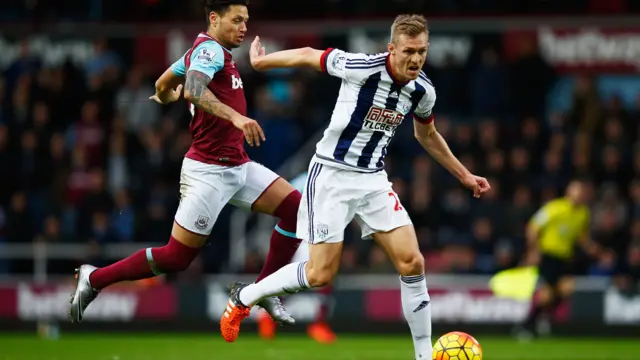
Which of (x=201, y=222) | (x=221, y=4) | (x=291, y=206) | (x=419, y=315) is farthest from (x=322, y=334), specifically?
(x=221, y=4)

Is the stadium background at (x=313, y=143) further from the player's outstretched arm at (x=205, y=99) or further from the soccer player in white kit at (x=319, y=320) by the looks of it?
the player's outstretched arm at (x=205, y=99)

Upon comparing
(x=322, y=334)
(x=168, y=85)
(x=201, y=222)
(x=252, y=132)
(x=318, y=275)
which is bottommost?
(x=322, y=334)

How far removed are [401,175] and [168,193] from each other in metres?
3.41

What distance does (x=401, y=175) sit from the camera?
1700 cm

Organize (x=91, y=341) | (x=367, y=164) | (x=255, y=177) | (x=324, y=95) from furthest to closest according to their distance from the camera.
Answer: (x=324, y=95), (x=91, y=341), (x=255, y=177), (x=367, y=164)

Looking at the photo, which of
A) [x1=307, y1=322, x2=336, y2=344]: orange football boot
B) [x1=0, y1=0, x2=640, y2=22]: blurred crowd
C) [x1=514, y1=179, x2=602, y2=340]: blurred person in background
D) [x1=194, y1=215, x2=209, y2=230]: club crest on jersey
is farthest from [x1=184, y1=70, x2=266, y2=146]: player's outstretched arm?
[x1=0, y1=0, x2=640, y2=22]: blurred crowd

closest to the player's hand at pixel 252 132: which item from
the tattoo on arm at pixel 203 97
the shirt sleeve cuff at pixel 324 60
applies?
the tattoo on arm at pixel 203 97

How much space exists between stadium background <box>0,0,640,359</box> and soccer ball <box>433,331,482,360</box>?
732 cm

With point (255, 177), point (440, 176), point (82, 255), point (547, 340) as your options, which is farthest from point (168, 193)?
point (255, 177)

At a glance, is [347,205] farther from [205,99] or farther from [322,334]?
[322,334]

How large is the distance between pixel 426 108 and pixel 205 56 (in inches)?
66.2

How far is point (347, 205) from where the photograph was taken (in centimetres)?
856

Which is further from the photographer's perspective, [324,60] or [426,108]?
[426,108]

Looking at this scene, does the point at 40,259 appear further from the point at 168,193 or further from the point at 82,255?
the point at 168,193
